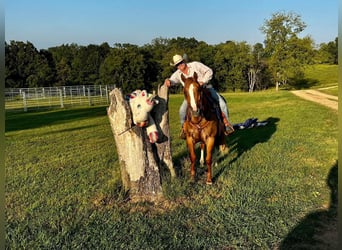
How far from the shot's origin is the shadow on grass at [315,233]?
399 cm

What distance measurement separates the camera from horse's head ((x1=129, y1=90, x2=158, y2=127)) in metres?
5.07

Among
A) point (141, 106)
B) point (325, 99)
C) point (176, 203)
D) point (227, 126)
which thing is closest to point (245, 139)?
point (227, 126)

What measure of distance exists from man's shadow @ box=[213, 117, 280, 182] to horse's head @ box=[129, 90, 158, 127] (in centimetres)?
202

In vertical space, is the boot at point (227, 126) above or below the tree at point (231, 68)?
below

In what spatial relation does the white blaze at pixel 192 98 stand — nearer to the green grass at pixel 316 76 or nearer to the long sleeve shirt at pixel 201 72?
the long sleeve shirt at pixel 201 72

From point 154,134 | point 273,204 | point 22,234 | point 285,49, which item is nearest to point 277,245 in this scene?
point 273,204

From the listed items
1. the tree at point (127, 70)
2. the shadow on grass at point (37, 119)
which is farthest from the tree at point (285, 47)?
the shadow on grass at point (37, 119)

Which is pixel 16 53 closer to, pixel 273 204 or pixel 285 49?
pixel 285 49

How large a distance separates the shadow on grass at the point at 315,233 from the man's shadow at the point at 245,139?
2025 mm

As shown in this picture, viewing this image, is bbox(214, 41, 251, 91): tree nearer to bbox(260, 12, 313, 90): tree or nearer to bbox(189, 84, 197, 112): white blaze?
bbox(260, 12, 313, 90): tree

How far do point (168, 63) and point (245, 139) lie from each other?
45.9 m

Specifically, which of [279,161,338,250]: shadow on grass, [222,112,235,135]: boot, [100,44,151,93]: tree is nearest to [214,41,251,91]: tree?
[100,44,151,93]: tree

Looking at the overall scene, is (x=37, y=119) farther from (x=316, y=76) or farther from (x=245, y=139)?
(x=316, y=76)

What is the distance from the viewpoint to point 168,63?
181 feet
